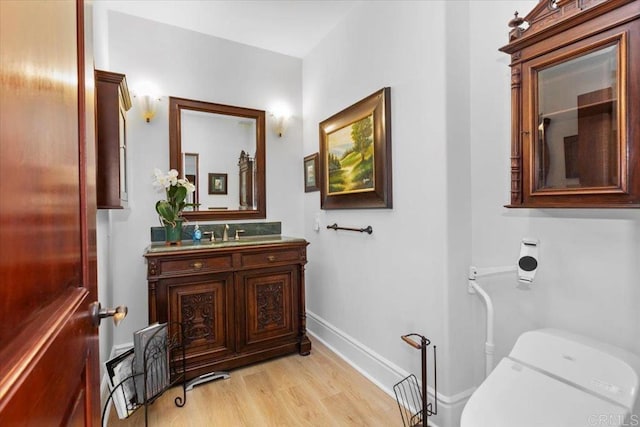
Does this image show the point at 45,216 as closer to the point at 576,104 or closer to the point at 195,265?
the point at 576,104

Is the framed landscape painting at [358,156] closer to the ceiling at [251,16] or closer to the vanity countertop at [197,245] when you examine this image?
the vanity countertop at [197,245]

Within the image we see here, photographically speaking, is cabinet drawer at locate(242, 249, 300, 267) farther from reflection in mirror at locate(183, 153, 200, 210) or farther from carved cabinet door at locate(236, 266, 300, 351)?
reflection in mirror at locate(183, 153, 200, 210)

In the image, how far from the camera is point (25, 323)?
1.51 ft

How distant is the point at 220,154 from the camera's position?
287cm

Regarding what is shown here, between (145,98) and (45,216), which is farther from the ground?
(145,98)

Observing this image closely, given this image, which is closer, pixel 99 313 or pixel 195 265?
pixel 99 313

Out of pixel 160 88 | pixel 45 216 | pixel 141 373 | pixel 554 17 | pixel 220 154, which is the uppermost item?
pixel 160 88

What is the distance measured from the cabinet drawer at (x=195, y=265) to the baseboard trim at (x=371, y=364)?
108 cm

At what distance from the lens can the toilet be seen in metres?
1.02

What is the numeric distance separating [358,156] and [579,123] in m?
1.36

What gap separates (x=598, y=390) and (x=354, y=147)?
1.85 meters

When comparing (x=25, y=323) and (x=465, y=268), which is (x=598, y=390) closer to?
(x=465, y=268)

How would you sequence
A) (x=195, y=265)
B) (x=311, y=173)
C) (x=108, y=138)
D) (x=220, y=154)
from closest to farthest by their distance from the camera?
(x=108, y=138), (x=195, y=265), (x=220, y=154), (x=311, y=173)

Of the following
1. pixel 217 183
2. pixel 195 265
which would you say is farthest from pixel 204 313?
pixel 217 183
